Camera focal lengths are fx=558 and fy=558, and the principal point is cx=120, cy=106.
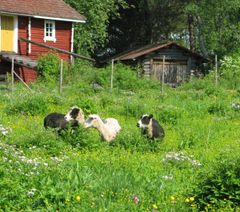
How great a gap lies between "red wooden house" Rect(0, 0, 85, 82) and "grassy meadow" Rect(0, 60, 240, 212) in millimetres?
13492

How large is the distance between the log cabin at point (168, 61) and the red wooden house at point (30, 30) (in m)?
4.70

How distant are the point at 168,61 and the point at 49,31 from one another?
29.9 ft

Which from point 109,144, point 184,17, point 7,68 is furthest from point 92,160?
point 184,17

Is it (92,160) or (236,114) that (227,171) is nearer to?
(92,160)

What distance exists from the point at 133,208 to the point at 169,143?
5.97 meters

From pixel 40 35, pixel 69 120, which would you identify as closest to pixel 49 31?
pixel 40 35

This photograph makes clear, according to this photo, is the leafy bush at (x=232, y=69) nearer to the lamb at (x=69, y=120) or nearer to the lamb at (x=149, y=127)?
the lamb at (x=149, y=127)

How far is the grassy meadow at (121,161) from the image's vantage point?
696cm

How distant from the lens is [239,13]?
41.9 meters

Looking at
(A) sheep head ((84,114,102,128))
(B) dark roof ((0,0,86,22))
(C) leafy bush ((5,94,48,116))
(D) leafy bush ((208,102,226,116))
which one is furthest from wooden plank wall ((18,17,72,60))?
(A) sheep head ((84,114,102,128))

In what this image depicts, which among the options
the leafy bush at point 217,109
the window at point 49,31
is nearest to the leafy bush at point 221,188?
the leafy bush at point 217,109

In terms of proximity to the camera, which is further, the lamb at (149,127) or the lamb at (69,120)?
the lamb at (149,127)

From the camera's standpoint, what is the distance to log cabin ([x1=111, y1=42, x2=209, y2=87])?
38.1m

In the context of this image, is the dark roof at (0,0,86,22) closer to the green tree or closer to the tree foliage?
the green tree
